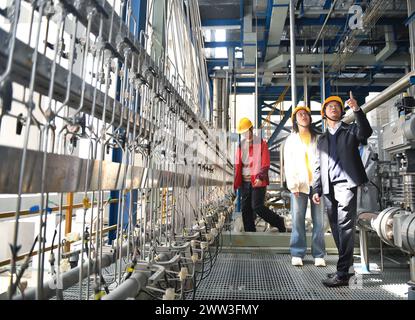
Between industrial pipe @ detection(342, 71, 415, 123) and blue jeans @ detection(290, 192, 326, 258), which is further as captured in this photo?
blue jeans @ detection(290, 192, 326, 258)

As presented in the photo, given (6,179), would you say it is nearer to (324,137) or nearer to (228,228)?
(324,137)

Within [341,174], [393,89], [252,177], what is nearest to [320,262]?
[341,174]

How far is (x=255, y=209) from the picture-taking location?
271 centimetres

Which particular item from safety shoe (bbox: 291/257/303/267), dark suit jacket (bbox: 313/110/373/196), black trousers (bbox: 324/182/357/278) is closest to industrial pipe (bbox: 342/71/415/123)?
dark suit jacket (bbox: 313/110/373/196)

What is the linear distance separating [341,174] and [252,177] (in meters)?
1.10

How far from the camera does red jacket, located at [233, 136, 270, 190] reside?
8.88ft

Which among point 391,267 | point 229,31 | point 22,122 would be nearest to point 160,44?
point 22,122

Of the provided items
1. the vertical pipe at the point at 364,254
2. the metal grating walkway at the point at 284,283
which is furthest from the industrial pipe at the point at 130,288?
the vertical pipe at the point at 364,254

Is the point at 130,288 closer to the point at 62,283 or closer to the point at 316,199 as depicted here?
the point at 62,283

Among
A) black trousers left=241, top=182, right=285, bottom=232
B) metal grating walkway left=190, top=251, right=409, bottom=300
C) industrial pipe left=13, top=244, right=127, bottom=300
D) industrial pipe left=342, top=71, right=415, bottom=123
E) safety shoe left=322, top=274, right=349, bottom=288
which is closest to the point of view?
industrial pipe left=13, top=244, right=127, bottom=300

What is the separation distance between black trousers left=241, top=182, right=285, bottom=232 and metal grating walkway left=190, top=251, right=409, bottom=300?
57 cm

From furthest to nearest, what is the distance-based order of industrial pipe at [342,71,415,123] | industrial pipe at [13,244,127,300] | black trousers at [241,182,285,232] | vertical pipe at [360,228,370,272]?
black trousers at [241,182,285,232]
vertical pipe at [360,228,370,272]
industrial pipe at [342,71,415,123]
industrial pipe at [13,244,127,300]

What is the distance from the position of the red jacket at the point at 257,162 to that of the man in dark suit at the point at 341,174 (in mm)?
806

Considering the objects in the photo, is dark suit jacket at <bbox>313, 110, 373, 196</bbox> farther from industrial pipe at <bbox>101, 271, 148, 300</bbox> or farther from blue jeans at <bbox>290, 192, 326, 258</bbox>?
industrial pipe at <bbox>101, 271, 148, 300</bbox>
